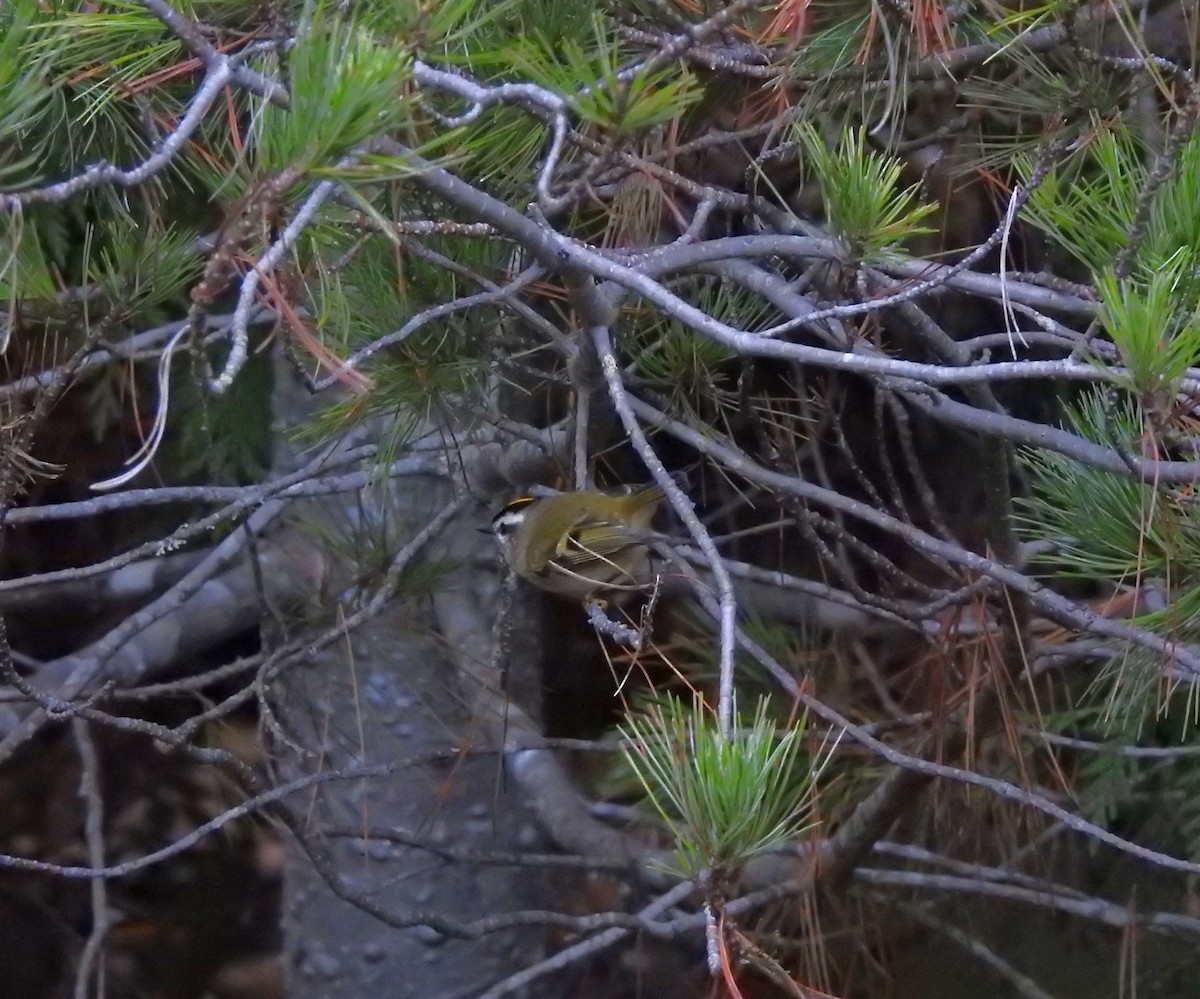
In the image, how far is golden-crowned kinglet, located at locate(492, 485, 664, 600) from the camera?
1538mm

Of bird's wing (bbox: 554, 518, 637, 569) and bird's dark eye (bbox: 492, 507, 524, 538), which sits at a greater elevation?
bird's dark eye (bbox: 492, 507, 524, 538)

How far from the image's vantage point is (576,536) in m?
1.68

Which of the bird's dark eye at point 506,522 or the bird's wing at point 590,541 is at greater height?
the bird's dark eye at point 506,522

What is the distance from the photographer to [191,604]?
170 cm

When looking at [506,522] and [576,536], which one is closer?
[506,522]

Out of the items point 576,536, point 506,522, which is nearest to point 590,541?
point 576,536

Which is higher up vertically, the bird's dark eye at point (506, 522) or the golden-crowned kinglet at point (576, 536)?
the bird's dark eye at point (506, 522)

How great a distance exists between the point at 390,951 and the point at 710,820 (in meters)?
1.11

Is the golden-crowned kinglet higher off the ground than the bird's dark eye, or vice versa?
the bird's dark eye

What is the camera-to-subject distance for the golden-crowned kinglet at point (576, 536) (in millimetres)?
1538

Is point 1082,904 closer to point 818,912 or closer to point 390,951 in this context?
point 818,912

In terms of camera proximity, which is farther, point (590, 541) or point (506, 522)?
point (590, 541)

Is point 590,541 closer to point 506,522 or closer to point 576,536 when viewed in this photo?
point 576,536

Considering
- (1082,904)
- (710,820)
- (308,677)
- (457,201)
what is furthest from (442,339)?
(1082,904)
